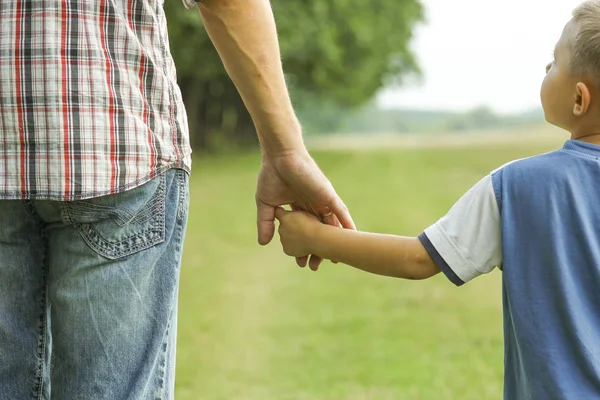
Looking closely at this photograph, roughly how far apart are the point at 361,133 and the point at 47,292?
4713cm

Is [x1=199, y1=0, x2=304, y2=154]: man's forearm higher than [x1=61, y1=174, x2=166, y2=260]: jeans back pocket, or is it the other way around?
[x1=199, y1=0, x2=304, y2=154]: man's forearm

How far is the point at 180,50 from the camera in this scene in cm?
2069

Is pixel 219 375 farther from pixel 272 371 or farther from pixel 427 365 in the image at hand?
pixel 427 365

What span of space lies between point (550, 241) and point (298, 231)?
0.71 meters

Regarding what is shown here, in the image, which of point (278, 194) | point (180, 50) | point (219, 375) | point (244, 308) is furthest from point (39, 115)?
point (180, 50)

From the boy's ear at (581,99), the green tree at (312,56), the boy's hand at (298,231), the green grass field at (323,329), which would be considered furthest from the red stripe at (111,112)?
the green tree at (312,56)

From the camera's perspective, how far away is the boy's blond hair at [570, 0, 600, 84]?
193 cm

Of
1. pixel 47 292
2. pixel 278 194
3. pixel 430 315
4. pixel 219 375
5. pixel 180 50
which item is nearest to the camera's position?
pixel 47 292

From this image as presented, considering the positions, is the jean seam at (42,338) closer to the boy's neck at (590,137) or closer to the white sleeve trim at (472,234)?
the white sleeve trim at (472,234)

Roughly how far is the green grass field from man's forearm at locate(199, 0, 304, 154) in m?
2.81

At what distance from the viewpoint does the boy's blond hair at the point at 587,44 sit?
1926mm

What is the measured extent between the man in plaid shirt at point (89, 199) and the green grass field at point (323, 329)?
2.95m

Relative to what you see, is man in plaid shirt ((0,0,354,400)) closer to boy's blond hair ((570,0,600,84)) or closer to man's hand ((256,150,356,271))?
man's hand ((256,150,356,271))

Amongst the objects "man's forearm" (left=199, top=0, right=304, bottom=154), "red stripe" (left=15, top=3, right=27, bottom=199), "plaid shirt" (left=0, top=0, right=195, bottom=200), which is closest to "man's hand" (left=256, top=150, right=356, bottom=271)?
"man's forearm" (left=199, top=0, right=304, bottom=154)
